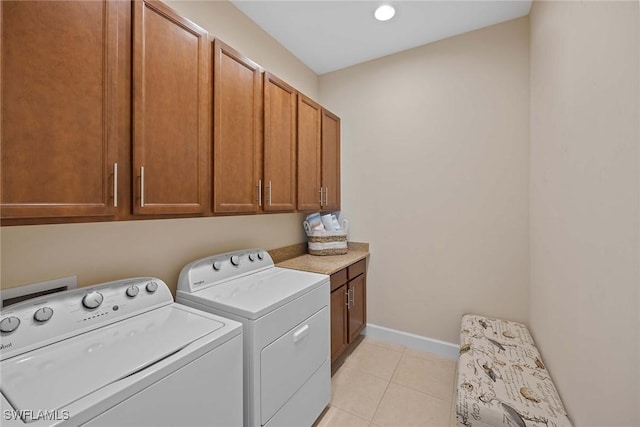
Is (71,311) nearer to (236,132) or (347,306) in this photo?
(236,132)

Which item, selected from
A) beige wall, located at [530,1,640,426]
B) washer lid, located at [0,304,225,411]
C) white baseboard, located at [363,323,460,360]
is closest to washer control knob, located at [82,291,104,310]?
washer lid, located at [0,304,225,411]

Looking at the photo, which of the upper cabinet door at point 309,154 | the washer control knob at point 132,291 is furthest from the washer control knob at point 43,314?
the upper cabinet door at point 309,154

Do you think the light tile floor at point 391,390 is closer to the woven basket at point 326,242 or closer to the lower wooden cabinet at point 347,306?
the lower wooden cabinet at point 347,306

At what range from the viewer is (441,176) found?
2.31 meters

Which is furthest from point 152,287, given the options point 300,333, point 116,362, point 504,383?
point 504,383

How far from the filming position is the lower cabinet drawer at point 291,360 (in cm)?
120

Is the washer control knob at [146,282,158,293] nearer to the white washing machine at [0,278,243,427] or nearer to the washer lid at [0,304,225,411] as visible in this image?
the white washing machine at [0,278,243,427]

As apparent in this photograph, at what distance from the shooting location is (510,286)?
6.83 feet

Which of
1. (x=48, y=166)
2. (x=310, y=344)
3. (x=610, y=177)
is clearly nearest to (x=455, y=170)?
(x=610, y=177)

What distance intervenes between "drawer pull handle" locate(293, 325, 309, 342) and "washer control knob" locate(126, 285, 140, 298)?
0.79m

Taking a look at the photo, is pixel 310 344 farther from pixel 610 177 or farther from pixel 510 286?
pixel 510 286

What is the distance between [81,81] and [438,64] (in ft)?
8.24

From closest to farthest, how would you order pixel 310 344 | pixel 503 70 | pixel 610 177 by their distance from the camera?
pixel 610 177, pixel 310 344, pixel 503 70

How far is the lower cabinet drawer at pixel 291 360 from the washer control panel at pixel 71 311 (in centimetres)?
61
